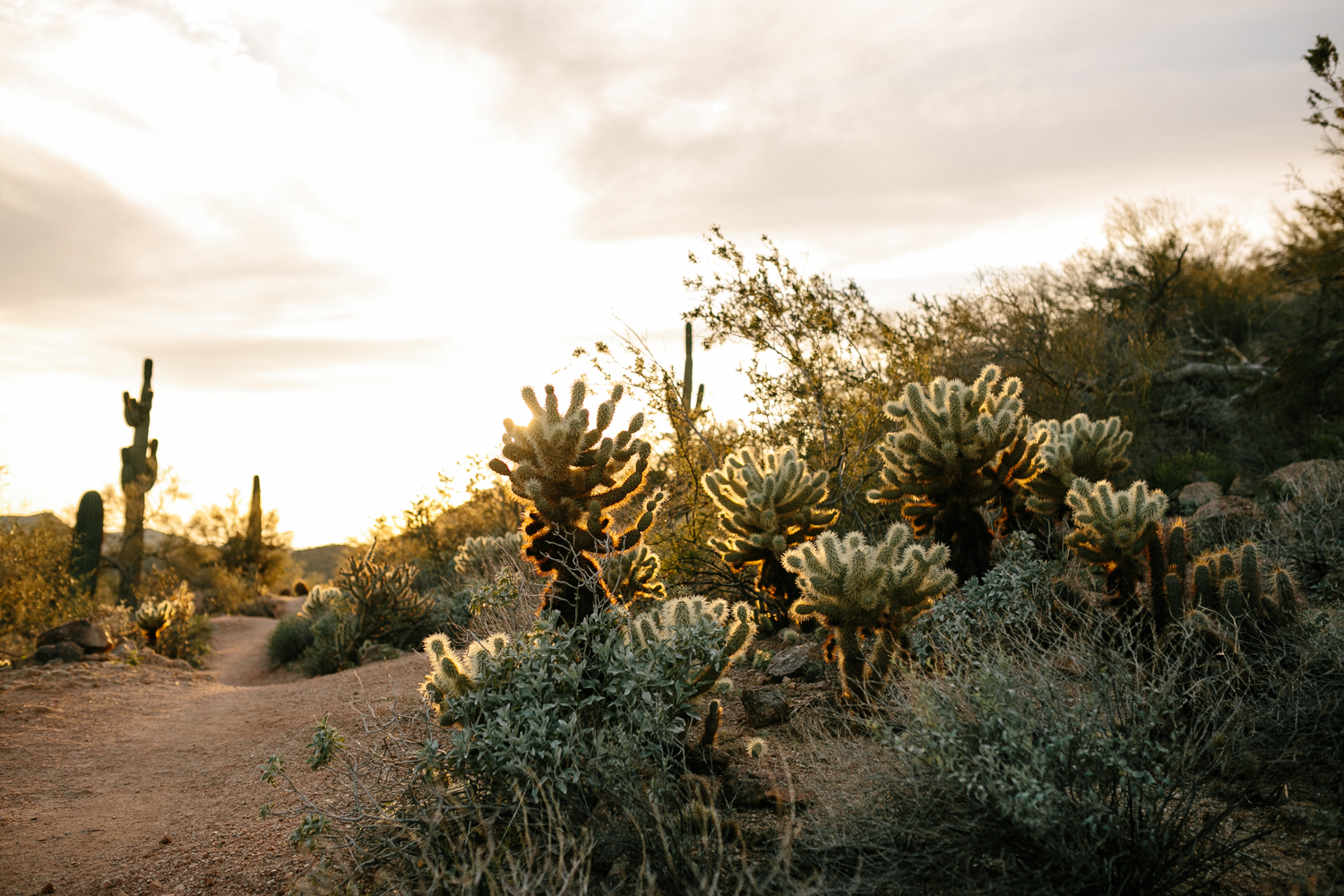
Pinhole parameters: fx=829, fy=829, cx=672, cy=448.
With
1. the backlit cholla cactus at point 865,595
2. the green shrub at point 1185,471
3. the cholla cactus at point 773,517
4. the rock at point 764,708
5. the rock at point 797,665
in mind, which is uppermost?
the green shrub at point 1185,471

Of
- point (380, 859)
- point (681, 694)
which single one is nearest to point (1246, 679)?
point (681, 694)

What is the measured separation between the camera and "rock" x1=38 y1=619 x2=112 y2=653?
10453 mm

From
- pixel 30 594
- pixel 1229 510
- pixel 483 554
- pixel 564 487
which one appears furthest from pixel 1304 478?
pixel 30 594

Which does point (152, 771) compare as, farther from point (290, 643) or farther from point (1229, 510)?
point (1229, 510)

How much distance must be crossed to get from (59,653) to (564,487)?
8.69m

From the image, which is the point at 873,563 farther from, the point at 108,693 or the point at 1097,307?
the point at 1097,307

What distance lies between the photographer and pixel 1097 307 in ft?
58.5

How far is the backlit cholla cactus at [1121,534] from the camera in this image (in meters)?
5.03

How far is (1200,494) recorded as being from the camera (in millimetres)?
9023

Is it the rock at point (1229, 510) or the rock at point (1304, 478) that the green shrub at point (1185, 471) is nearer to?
the rock at point (1304, 478)

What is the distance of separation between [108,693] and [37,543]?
6224 millimetres

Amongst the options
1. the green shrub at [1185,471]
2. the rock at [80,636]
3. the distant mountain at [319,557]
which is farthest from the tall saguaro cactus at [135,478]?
the green shrub at [1185,471]

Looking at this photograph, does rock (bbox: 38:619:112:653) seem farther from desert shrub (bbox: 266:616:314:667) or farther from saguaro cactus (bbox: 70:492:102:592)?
saguaro cactus (bbox: 70:492:102:592)

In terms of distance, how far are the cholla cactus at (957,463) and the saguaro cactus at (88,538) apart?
17975mm
